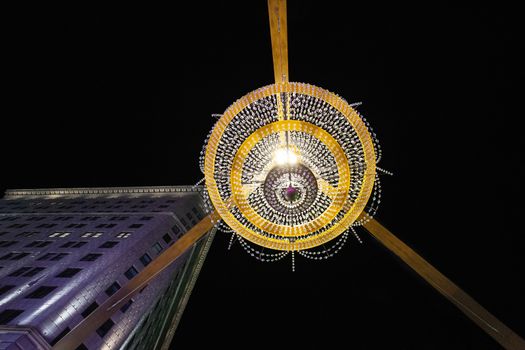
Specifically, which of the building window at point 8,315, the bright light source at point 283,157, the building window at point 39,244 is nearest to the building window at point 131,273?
the building window at point 8,315

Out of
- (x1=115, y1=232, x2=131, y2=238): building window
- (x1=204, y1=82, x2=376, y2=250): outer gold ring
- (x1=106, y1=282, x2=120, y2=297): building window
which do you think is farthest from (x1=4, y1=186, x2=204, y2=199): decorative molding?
(x1=204, y1=82, x2=376, y2=250): outer gold ring

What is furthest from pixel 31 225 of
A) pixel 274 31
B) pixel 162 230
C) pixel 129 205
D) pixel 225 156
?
Answer: pixel 274 31

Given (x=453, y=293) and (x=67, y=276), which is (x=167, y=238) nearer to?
(x=67, y=276)

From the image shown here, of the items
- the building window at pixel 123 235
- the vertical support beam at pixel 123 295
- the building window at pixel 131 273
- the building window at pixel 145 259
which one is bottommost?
the building window at pixel 131 273

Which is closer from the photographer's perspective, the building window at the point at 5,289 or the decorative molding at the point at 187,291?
the building window at the point at 5,289

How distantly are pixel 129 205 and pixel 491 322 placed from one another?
84.8ft

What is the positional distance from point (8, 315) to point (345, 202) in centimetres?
1394

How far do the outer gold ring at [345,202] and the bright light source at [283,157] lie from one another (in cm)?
94

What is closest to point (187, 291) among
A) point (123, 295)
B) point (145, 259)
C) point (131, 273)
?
point (145, 259)

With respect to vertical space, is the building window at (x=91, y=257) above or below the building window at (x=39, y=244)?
below

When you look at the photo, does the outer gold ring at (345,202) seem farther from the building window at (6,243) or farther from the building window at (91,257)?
the building window at (6,243)

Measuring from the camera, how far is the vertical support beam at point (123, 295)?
5823mm

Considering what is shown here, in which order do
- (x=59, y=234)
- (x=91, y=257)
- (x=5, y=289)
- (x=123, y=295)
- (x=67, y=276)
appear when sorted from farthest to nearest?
1. (x=59, y=234)
2. (x=91, y=257)
3. (x=67, y=276)
4. (x=5, y=289)
5. (x=123, y=295)

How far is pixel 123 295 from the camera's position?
6.36m
